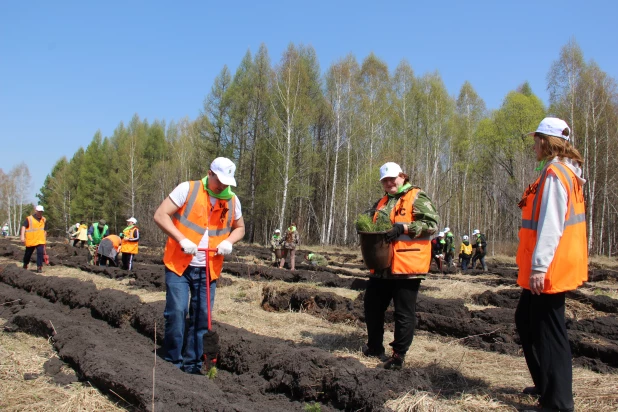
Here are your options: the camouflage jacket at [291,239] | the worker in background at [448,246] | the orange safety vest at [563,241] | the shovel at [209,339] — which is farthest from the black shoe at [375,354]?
the worker in background at [448,246]

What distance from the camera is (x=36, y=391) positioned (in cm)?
376

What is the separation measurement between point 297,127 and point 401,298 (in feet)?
97.9

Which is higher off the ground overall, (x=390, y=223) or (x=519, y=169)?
(x=519, y=169)

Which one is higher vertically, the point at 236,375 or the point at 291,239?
the point at 291,239

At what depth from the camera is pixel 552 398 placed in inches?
123

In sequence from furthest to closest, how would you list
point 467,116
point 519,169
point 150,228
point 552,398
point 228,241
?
point 150,228 → point 467,116 → point 519,169 → point 228,241 → point 552,398

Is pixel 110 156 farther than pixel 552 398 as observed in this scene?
Yes

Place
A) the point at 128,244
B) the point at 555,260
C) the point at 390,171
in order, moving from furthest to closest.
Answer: the point at 128,244 < the point at 390,171 < the point at 555,260

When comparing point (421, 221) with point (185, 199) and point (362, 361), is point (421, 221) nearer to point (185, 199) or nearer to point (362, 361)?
point (362, 361)

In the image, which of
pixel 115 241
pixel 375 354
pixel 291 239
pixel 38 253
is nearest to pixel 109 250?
pixel 115 241

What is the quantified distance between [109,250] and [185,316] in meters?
11.2

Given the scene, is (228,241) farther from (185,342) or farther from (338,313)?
(338,313)

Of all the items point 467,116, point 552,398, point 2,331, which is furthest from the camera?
point 467,116

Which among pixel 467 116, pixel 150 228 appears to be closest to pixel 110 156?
pixel 150 228
